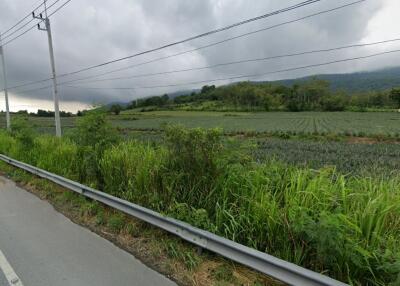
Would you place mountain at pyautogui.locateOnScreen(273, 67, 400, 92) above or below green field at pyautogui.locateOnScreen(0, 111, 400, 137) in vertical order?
above

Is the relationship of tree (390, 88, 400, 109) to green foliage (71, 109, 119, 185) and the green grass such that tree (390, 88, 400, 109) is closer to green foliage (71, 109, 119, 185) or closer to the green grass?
the green grass

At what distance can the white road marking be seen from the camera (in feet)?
11.0

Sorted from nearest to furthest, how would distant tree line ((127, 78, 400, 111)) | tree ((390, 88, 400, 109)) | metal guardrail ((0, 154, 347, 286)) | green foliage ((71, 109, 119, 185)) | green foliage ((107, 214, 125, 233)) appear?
metal guardrail ((0, 154, 347, 286))
green foliage ((107, 214, 125, 233))
green foliage ((71, 109, 119, 185))
tree ((390, 88, 400, 109))
distant tree line ((127, 78, 400, 111))

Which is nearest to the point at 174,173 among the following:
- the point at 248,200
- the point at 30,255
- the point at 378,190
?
the point at 248,200

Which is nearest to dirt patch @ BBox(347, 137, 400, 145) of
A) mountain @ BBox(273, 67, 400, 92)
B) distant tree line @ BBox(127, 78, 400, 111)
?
distant tree line @ BBox(127, 78, 400, 111)

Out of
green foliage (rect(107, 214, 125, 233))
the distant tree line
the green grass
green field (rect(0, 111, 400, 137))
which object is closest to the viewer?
green foliage (rect(107, 214, 125, 233))

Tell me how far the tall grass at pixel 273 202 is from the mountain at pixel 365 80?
12908cm

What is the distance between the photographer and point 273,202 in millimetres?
3943

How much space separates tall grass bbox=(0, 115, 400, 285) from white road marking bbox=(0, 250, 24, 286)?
2.10m

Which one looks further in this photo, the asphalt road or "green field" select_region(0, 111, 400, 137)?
"green field" select_region(0, 111, 400, 137)

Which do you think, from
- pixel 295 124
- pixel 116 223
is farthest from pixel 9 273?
pixel 295 124

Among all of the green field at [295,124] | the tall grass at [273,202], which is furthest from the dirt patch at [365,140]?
the tall grass at [273,202]

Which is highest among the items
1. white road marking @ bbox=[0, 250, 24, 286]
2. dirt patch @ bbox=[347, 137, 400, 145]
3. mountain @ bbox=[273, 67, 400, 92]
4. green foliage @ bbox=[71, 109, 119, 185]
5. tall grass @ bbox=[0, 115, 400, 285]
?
mountain @ bbox=[273, 67, 400, 92]

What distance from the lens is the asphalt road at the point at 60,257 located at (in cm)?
341
